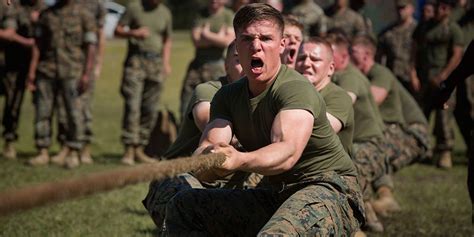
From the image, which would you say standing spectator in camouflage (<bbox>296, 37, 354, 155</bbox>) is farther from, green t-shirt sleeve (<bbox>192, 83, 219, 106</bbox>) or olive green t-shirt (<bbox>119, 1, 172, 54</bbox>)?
olive green t-shirt (<bbox>119, 1, 172, 54</bbox>)

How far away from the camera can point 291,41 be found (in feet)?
25.0

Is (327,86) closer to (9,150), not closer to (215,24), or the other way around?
(215,24)

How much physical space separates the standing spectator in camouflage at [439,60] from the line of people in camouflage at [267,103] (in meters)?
0.02

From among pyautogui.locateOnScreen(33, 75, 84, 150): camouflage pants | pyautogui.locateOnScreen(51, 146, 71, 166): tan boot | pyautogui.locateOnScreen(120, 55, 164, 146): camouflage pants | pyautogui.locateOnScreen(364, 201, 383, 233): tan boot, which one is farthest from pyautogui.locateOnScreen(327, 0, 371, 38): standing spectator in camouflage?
pyautogui.locateOnScreen(364, 201, 383, 233): tan boot

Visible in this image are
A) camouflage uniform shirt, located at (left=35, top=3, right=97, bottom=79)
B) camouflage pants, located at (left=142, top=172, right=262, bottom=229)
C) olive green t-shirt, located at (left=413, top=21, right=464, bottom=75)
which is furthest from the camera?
olive green t-shirt, located at (left=413, top=21, right=464, bottom=75)

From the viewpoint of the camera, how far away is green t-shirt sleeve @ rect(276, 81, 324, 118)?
506 cm

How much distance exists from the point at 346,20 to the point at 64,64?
4.10 m

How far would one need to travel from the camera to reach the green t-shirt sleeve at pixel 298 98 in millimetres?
5062

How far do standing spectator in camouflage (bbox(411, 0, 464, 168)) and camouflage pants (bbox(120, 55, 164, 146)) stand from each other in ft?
12.2

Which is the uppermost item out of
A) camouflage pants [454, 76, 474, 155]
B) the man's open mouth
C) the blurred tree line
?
the man's open mouth

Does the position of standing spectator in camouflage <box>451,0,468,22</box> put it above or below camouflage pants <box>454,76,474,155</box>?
above

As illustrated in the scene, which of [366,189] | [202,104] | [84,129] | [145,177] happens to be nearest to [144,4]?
Answer: [84,129]

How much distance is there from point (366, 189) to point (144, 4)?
575 centimetres

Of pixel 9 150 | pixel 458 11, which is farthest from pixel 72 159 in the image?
pixel 458 11
